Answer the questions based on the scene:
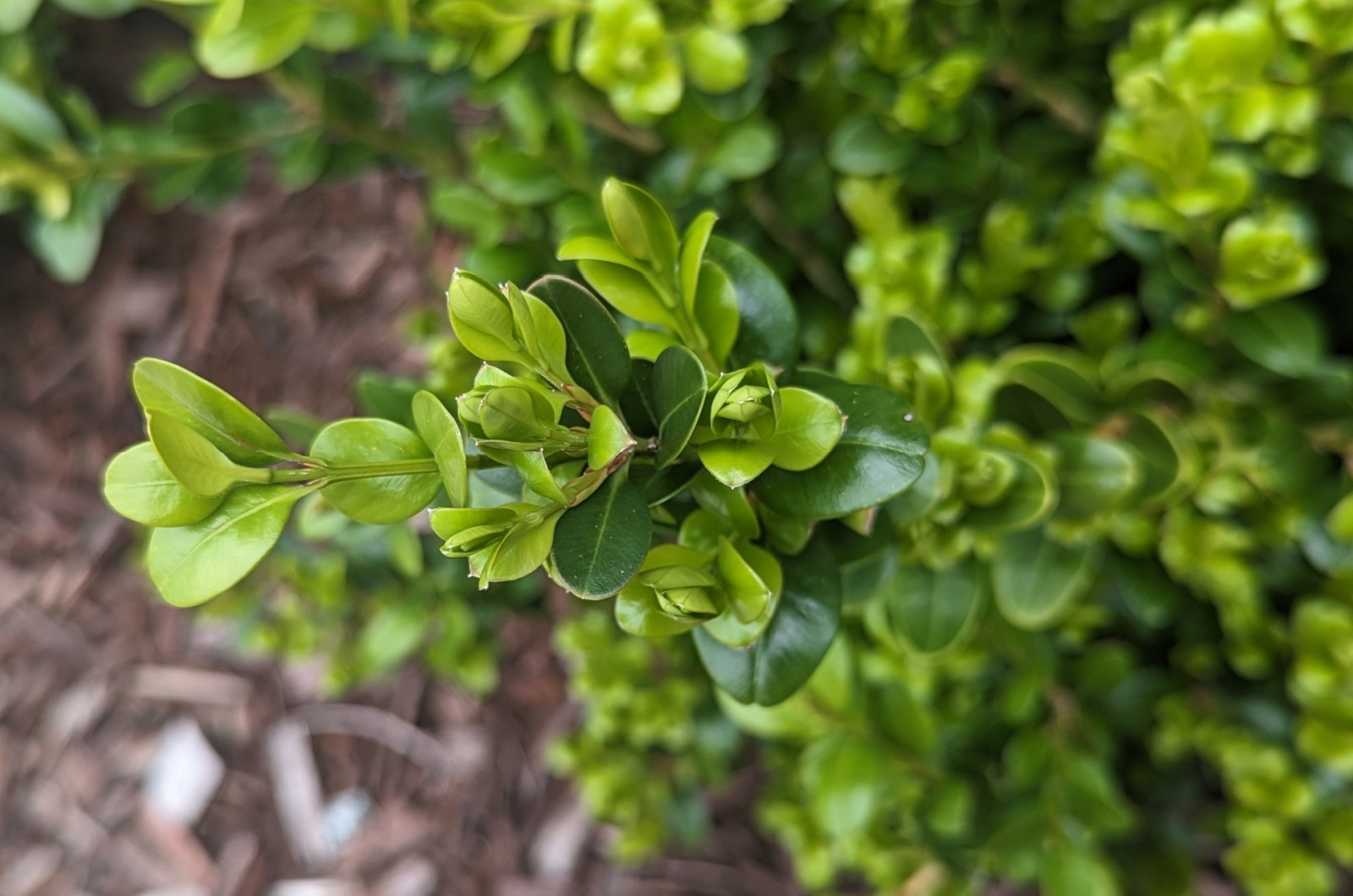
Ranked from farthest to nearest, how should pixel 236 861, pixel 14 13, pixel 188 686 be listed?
1. pixel 188 686
2. pixel 236 861
3. pixel 14 13

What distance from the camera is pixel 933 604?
749 mm

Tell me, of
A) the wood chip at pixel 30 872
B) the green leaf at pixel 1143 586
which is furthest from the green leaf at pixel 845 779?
the wood chip at pixel 30 872

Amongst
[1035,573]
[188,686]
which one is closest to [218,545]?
[1035,573]

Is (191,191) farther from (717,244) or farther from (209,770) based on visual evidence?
(209,770)

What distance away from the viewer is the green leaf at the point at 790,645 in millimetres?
511

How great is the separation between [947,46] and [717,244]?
43 centimetres

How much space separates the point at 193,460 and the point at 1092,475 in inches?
24.5

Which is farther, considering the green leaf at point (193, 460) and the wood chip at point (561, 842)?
the wood chip at point (561, 842)

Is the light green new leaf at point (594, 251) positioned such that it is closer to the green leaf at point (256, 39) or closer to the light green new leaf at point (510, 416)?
the light green new leaf at point (510, 416)

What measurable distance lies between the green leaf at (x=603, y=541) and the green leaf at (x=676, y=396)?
0.03 m

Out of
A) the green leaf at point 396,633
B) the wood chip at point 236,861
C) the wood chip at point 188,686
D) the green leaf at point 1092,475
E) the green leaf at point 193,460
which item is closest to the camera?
the green leaf at point 193,460

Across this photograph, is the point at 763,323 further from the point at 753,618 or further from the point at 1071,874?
the point at 1071,874

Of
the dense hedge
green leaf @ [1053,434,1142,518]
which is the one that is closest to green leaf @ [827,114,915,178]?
the dense hedge

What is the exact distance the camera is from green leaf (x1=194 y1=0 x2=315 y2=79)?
0.76 m
